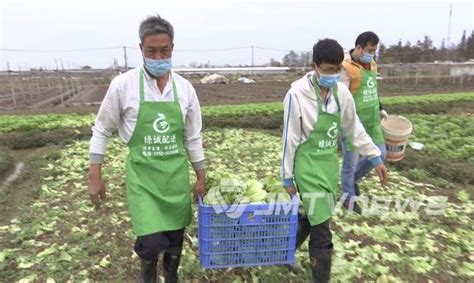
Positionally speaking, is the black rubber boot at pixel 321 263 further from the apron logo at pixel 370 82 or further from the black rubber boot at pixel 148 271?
the apron logo at pixel 370 82

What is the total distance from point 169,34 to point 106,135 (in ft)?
2.50

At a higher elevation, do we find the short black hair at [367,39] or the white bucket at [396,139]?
the short black hair at [367,39]

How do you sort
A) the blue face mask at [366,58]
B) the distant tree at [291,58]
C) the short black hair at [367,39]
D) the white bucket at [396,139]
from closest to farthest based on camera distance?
the short black hair at [367,39] < the blue face mask at [366,58] < the white bucket at [396,139] < the distant tree at [291,58]

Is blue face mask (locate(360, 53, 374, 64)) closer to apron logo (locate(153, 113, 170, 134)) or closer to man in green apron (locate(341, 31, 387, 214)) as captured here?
man in green apron (locate(341, 31, 387, 214))

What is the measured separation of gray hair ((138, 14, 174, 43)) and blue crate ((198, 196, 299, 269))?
1154 millimetres

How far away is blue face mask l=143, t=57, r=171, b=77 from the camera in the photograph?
2666mm

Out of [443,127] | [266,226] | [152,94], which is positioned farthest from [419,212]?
[443,127]

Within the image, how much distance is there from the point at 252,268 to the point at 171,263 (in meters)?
0.75

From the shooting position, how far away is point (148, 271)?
2.98 metres

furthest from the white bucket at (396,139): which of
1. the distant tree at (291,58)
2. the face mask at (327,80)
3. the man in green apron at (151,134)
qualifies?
the distant tree at (291,58)

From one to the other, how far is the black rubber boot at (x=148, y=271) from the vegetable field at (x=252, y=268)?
1.47 ft

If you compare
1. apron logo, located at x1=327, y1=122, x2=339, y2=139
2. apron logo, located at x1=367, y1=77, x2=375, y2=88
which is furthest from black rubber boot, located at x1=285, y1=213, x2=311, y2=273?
apron logo, located at x1=367, y1=77, x2=375, y2=88

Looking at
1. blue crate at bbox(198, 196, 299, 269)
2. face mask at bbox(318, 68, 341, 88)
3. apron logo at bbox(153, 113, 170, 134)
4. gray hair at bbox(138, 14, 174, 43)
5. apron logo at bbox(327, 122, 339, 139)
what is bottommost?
blue crate at bbox(198, 196, 299, 269)

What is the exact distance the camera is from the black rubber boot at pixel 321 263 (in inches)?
121
